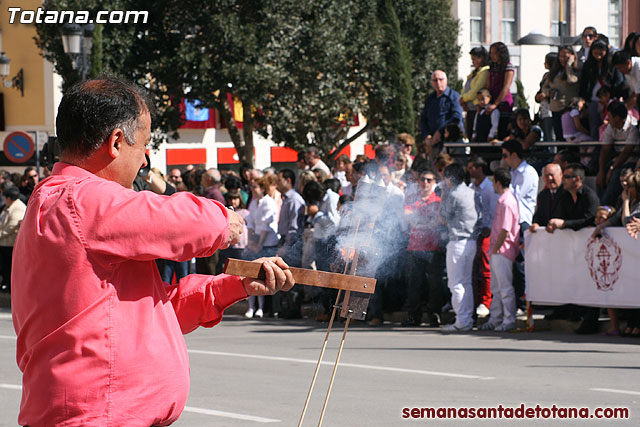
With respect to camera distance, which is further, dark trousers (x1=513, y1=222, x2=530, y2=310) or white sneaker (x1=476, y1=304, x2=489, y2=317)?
white sneaker (x1=476, y1=304, x2=489, y2=317)

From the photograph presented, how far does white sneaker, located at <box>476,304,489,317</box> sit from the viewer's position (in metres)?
15.0

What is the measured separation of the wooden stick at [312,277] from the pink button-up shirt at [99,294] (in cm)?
21

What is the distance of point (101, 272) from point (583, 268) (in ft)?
35.7

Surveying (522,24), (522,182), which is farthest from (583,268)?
(522,24)

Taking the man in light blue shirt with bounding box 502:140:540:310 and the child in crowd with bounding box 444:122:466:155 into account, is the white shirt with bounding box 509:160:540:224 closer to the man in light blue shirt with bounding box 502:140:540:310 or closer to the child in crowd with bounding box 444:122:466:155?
the man in light blue shirt with bounding box 502:140:540:310

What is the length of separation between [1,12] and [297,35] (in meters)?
13.2

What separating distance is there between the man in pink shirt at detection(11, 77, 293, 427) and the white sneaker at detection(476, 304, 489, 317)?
11909 millimetres

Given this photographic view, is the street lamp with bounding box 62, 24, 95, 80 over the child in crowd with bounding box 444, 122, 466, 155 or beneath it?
over

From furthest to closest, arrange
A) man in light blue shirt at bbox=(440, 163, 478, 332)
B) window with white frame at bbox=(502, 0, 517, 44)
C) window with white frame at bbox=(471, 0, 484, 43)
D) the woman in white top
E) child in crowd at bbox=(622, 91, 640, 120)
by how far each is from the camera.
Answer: window with white frame at bbox=(502, 0, 517, 44) < window with white frame at bbox=(471, 0, 484, 43) < the woman in white top < child in crowd at bbox=(622, 91, 640, 120) < man in light blue shirt at bbox=(440, 163, 478, 332)

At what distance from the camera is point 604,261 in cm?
1319

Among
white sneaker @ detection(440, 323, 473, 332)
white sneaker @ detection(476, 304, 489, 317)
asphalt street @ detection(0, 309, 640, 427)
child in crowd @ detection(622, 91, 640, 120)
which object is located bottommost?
white sneaker @ detection(440, 323, 473, 332)

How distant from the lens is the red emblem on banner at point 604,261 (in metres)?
13.0

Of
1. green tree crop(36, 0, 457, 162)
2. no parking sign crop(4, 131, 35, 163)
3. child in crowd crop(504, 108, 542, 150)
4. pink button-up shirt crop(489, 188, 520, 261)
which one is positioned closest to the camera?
pink button-up shirt crop(489, 188, 520, 261)

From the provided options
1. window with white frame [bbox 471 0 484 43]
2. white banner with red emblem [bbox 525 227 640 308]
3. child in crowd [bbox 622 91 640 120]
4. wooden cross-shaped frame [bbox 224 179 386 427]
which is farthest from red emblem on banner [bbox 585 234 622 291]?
window with white frame [bbox 471 0 484 43]
